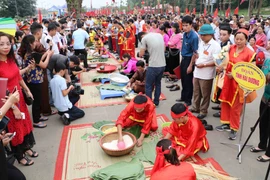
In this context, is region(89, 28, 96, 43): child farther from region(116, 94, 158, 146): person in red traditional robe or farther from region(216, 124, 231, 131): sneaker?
region(216, 124, 231, 131): sneaker

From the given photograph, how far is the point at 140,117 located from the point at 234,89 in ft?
4.40

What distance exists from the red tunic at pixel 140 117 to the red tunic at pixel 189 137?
37cm

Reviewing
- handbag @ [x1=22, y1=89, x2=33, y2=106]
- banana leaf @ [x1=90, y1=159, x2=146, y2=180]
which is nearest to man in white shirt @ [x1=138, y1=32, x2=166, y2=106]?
banana leaf @ [x1=90, y1=159, x2=146, y2=180]

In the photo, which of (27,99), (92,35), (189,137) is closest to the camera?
(189,137)

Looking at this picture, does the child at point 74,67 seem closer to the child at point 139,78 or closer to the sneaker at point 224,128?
the child at point 139,78

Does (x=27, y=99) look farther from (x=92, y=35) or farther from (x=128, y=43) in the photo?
(x=92, y=35)

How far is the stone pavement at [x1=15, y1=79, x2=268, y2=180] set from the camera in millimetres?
2730

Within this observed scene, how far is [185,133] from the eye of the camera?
288cm

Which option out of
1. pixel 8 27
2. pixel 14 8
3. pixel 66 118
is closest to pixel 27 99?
pixel 8 27

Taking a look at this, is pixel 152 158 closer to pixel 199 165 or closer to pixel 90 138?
pixel 199 165

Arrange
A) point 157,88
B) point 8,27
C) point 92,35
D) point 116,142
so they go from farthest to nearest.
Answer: point 92,35 < point 157,88 < point 116,142 < point 8,27

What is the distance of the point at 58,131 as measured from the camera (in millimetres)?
3762

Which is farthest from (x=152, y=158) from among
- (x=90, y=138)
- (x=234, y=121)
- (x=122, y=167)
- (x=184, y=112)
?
(x=234, y=121)

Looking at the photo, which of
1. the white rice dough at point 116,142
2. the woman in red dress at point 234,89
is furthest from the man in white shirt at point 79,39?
the woman in red dress at point 234,89
